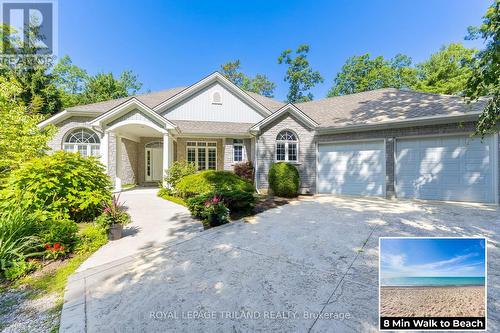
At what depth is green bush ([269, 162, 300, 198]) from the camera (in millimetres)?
10406

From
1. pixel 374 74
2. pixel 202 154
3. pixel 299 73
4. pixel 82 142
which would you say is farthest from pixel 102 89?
pixel 374 74

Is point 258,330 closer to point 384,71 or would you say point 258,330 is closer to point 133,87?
point 384,71

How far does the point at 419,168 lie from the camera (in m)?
9.25

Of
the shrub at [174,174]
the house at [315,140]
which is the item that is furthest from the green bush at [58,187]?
the house at [315,140]

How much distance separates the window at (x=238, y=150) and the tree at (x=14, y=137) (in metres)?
8.54

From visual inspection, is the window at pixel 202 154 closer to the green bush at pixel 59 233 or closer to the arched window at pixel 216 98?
the arched window at pixel 216 98

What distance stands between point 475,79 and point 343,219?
437 centimetres

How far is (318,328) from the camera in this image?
2229 mm

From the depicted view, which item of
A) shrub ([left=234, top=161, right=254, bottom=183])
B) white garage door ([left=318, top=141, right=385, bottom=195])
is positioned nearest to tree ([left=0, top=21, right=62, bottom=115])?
shrub ([left=234, top=161, right=254, bottom=183])

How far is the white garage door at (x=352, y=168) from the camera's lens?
10.1 m

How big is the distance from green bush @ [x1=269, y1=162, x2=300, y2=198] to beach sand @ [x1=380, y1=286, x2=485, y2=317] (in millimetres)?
8184

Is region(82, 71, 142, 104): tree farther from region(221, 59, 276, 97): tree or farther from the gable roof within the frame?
the gable roof

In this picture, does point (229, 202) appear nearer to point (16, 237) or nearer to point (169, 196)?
point (16, 237)

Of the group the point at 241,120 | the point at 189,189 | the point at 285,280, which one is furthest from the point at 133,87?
the point at 285,280
